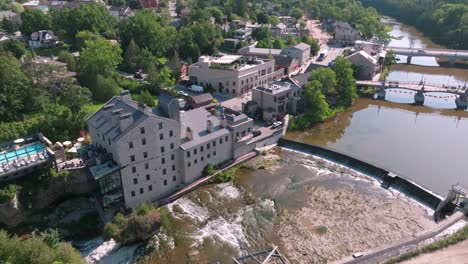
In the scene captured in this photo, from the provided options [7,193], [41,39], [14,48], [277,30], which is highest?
[14,48]

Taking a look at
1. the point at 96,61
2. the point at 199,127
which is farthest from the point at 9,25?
the point at 199,127

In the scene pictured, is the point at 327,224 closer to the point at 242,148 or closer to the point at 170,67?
the point at 242,148

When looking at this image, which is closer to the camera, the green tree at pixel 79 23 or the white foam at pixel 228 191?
the white foam at pixel 228 191

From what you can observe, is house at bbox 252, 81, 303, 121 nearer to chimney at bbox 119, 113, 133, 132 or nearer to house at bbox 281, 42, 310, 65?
chimney at bbox 119, 113, 133, 132

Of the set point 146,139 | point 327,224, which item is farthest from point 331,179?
point 146,139

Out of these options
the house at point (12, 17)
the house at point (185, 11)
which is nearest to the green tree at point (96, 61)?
the house at point (12, 17)

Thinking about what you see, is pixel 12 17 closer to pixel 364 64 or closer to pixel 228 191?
pixel 228 191

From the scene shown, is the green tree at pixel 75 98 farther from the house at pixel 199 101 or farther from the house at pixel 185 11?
the house at pixel 185 11
